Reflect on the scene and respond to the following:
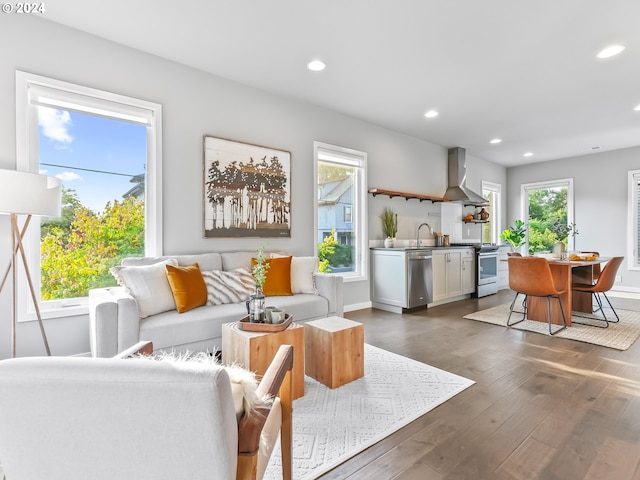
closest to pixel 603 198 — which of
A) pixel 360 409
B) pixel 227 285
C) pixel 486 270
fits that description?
pixel 486 270

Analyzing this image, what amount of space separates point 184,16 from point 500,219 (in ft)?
24.6

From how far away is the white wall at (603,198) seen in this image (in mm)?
6277

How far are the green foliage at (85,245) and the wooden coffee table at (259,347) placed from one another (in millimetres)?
1531

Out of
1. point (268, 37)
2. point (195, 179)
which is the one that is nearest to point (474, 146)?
point (268, 37)

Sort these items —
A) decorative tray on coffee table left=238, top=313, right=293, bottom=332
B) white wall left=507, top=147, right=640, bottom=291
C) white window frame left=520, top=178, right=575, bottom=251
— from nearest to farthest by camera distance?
decorative tray on coffee table left=238, top=313, right=293, bottom=332 < white wall left=507, top=147, right=640, bottom=291 < white window frame left=520, top=178, right=575, bottom=251

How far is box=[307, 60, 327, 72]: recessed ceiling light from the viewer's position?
324 cm

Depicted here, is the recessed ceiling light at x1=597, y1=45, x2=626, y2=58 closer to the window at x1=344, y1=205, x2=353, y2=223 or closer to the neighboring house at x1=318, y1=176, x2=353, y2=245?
the neighboring house at x1=318, y1=176, x2=353, y2=245

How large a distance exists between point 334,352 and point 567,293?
3.19 metres

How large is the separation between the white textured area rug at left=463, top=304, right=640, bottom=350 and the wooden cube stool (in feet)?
7.99

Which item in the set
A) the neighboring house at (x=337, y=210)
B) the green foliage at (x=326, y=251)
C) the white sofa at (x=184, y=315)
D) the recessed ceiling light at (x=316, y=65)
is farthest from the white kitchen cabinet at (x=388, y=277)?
the recessed ceiling light at (x=316, y=65)

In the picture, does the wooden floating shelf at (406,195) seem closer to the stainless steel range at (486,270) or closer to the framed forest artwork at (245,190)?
the stainless steel range at (486,270)

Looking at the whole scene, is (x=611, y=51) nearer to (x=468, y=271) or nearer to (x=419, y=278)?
(x=419, y=278)

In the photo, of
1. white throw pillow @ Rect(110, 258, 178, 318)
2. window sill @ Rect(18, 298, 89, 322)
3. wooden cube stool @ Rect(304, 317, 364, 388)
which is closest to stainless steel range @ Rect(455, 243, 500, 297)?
wooden cube stool @ Rect(304, 317, 364, 388)

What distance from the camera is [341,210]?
4.79 metres
